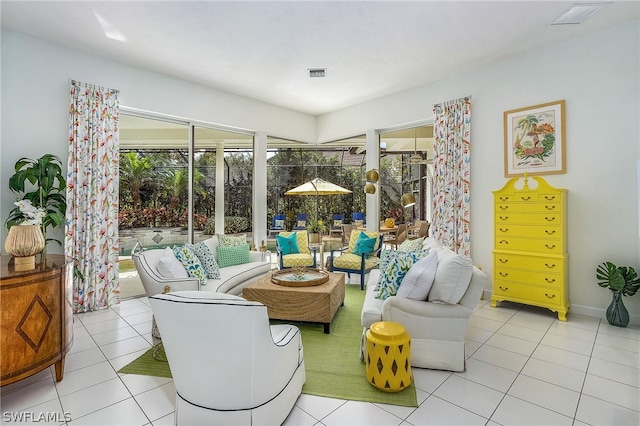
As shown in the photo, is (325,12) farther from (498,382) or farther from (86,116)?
(498,382)

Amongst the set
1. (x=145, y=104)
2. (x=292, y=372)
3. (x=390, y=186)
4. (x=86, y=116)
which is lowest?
(x=292, y=372)

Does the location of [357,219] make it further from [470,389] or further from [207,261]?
[470,389]

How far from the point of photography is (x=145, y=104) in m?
4.69

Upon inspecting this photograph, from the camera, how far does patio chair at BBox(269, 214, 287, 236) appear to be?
6625 millimetres

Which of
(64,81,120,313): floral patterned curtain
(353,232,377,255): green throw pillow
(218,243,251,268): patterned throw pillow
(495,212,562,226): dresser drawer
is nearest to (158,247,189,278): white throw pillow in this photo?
(218,243,251,268): patterned throw pillow

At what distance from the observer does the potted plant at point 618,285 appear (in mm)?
3451

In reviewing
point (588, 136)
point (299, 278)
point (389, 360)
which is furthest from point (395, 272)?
point (588, 136)

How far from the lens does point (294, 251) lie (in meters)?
5.53

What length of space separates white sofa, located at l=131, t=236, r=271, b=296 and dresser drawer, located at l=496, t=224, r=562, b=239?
328 cm

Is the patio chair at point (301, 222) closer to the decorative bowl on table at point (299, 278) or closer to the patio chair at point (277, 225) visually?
the patio chair at point (277, 225)

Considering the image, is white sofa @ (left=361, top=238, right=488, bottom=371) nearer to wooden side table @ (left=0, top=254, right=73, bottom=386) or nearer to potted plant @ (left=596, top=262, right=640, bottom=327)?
potted plant @ (left=596, top=262, right=640, bottom=327)

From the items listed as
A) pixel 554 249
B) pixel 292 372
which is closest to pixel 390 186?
pixel 554 249

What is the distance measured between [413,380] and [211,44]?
13.8 feet

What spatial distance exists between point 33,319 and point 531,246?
499 centimetres
